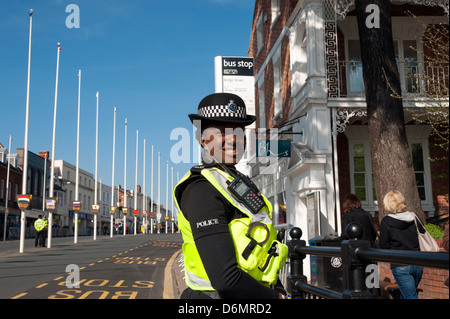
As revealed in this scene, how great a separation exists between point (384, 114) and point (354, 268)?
6929 millimetres

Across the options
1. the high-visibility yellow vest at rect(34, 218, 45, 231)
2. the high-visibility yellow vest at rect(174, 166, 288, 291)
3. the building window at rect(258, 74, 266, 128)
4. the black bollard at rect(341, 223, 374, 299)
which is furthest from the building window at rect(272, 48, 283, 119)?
the high-visibility yellow vest at rect(174, 166, 288, 291)

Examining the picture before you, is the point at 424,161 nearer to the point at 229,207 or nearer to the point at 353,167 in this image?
the point at 353,167

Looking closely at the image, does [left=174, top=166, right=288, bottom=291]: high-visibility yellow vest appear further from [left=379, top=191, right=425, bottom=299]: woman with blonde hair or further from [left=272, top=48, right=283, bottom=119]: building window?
[left=272, top=48, right=283, bottom=119]: building window

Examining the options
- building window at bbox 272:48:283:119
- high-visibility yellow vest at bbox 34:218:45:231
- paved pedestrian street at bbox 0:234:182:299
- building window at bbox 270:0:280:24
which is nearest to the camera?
paved pedestrian street at bbox 0:234:182:299

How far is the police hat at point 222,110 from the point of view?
220 centimetres

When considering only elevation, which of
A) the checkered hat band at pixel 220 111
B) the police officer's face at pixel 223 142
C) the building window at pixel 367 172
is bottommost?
the police officer's face at pixel 223 142

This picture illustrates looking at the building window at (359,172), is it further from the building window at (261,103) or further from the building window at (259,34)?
the building window at (259,34)

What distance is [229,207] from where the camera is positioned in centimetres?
203

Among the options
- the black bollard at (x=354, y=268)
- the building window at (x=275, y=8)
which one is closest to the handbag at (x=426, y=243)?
the black bollard at (x=354, y=268)

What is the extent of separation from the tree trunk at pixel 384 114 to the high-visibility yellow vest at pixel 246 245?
684 centimetres

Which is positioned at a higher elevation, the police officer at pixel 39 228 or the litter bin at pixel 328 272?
the police officer at pixel 39 228

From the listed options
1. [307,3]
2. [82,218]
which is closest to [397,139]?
[307,3]

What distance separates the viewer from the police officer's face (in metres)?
2.23

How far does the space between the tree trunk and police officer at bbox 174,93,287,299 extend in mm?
6825
